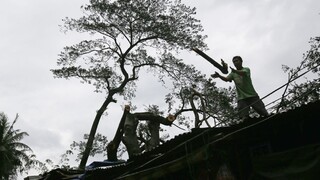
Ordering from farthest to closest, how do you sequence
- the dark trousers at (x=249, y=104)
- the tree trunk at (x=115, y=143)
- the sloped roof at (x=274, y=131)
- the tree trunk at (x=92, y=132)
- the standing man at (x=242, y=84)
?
the tree trunk at (x=92, y=132) → the tree trunk at (x=115, y=143) → the standing man at (x=242, y=84) → the dark trousers at (x=249, y=104) → the sloped roof at (x=274, y=131)

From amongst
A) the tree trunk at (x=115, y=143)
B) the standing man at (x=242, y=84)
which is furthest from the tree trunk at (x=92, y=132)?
the standing man at (x=242, y=84)

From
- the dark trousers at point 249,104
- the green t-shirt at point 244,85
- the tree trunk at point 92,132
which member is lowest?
the dark trousers at point 249,104

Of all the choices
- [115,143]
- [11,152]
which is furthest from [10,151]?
[115,143]

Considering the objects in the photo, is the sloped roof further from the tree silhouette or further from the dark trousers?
the tree silhouette

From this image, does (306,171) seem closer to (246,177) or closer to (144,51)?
(246,177)

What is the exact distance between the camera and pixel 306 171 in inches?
178

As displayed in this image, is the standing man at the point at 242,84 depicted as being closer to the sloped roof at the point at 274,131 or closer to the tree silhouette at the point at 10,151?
the sloped roof at the point at 274,131

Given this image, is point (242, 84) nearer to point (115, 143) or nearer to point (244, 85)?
point (244, 85)

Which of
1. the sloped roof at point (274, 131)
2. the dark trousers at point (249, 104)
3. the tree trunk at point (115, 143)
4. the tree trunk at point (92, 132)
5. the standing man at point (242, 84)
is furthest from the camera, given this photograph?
the tree trunk at point (92, 132)

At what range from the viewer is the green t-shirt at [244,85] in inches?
283

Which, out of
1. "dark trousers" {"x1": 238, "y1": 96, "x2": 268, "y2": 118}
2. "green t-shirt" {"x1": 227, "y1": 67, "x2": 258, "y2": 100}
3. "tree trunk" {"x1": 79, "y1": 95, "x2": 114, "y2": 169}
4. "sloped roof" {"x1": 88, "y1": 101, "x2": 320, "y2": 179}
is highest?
"tree trunk" {"x1": 79, "y1": 95, "x2": 114, "y2": 169}

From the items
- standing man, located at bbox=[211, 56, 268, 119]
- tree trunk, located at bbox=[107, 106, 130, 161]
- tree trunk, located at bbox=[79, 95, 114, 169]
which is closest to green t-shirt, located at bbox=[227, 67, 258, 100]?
standing man, located at bbox=[211, 56, 268, 119]

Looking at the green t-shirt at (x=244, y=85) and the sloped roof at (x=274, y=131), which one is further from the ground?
the green t-shirt at (x=244, y=85)

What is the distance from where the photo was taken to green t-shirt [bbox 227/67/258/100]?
7.20 meters
